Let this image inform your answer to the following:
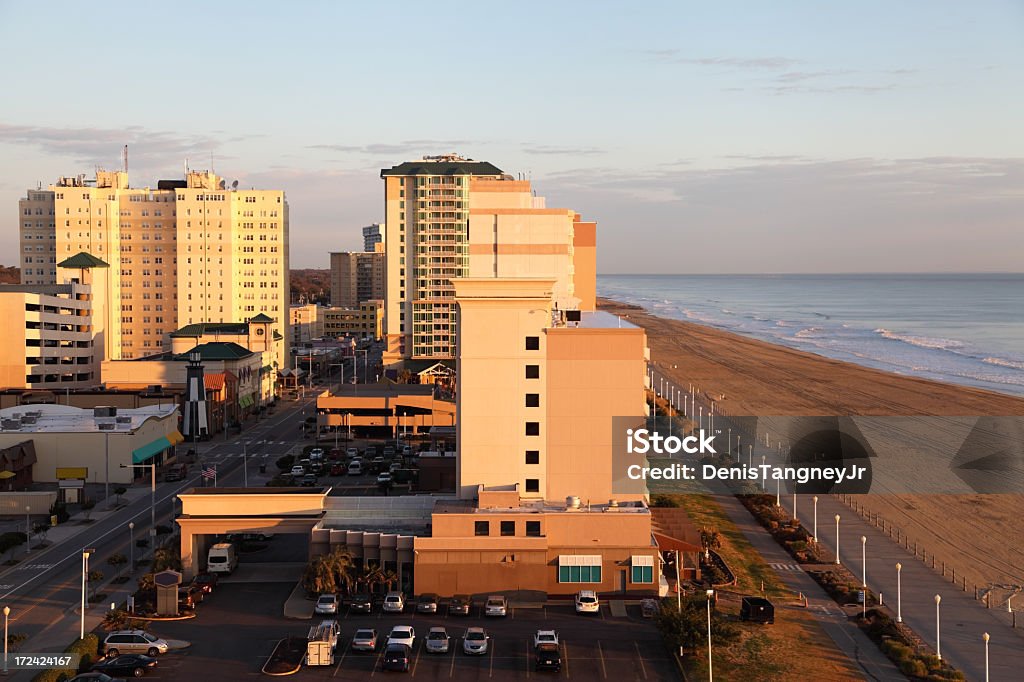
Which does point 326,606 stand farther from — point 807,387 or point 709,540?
point 807,387

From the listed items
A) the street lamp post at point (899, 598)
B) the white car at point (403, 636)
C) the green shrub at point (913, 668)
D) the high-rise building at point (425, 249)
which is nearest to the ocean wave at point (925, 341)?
the high-rise building at point (425, 249)

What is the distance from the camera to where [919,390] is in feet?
348

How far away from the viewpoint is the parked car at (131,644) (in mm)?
36281

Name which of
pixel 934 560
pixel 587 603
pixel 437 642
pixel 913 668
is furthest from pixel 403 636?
pixel 934 560

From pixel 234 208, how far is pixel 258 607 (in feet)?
364

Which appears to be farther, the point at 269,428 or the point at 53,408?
the point at 269,428

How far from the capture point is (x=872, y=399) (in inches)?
3954

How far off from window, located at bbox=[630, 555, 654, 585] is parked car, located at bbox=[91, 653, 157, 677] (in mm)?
19761

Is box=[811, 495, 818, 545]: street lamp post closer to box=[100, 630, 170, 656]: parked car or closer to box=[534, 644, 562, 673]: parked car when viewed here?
box=[534, 644, 562, 673]: parked car

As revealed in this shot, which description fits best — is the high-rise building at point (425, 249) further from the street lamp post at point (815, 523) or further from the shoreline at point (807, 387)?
the street lamp post at point (815, 523)

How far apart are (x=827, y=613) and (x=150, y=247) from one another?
125 meters

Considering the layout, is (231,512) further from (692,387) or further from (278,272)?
(278,272)

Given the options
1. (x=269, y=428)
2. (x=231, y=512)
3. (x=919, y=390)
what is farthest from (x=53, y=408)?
(x=919, y=390)

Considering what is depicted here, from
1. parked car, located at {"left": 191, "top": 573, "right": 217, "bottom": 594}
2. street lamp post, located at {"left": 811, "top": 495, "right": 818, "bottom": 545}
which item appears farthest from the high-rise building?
parked car, located at {"left": 191, "top": 573, "right": 217, "bottom": 594}
